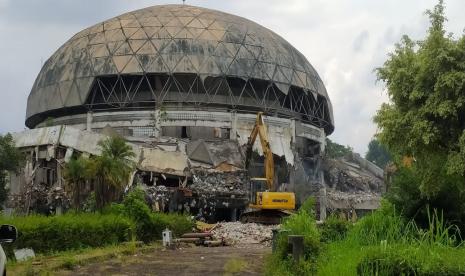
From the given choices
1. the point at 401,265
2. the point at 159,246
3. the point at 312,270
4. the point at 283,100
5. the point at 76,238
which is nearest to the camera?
the point at 401,265

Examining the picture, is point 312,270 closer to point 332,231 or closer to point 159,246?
point 332,231

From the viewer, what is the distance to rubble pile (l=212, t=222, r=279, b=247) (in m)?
26.1

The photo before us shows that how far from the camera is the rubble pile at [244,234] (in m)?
26.1

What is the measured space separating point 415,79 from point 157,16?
149 ft

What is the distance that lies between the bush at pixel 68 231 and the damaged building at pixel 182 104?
70.2 ft

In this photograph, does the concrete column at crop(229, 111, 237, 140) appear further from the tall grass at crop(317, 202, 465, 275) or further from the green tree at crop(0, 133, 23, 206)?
the tall grass at crop(317, 202, 465, 275)

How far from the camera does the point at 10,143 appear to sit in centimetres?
4556

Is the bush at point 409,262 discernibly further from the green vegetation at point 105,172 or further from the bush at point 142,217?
the green vegetation at point 105,172


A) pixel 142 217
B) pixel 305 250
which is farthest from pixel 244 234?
pixel 305 250

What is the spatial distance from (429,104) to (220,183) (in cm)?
2793

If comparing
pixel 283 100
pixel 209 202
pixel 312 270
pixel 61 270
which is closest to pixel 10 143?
pixel 209 202

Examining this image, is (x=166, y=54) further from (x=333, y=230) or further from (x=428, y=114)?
(x=333, y=230)

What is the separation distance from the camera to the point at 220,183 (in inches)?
1751

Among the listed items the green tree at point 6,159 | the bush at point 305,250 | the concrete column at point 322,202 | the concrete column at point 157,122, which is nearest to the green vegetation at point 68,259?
the bush at point 305,250
